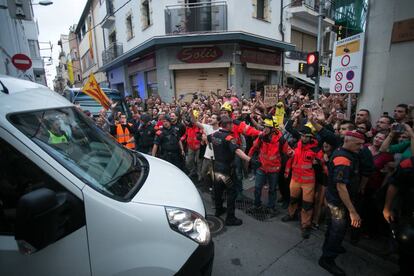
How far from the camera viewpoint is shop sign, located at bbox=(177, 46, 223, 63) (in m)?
12.9

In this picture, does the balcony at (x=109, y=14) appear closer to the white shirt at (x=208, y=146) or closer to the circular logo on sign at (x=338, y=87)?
the white shirt at (x=208, y=146)

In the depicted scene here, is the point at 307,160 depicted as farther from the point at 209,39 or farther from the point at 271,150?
the point at 209,39

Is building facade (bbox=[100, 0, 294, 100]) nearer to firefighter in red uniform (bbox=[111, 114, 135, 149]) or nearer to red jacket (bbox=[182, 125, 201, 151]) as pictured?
red jacket (bbox=[182, 125, 201, 151])

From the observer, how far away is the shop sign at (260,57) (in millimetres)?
13188

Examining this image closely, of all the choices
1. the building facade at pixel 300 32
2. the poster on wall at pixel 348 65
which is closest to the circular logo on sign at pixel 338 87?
the poster on wall at pixel 348 65

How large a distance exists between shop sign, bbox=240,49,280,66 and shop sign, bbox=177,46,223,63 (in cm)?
140

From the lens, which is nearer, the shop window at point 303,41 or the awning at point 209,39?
the awning at point 209,39

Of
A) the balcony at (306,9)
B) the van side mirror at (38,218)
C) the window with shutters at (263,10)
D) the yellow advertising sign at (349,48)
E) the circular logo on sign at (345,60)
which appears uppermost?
the balcony at (306,9)

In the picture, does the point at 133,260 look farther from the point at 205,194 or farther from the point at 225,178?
the point at 205,194

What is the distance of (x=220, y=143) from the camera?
392 centimetres

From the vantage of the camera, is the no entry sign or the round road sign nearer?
the round road sign

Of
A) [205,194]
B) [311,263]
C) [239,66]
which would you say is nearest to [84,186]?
[311,263]

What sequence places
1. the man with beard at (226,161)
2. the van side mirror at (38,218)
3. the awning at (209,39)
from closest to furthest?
1. the van side mirror at (38,218)
2. the man with beard at (226,161)
3. the awning at (209,39)

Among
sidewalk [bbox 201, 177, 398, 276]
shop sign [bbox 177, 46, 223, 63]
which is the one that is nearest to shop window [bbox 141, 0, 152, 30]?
shop sign [bbox 177, 46, 223, 63]
